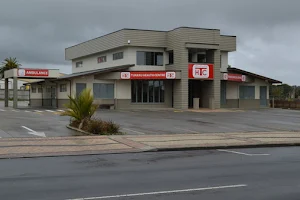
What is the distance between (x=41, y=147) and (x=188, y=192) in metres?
7.18

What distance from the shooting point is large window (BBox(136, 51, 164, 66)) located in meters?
40.0

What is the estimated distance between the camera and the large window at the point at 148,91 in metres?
40.2

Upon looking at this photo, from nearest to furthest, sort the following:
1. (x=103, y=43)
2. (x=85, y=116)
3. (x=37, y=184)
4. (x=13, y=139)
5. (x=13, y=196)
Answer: (x=13, y=196), (x=37, y=184), (x=13, y=139), (x=85, y=116), (x=103, y=43)

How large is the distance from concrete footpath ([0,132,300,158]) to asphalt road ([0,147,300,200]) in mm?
860

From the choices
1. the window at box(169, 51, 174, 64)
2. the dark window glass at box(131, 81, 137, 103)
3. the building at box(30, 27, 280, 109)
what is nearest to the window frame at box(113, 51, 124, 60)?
the building at box(30, 27, 280, 109)

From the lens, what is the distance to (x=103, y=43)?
4341 cm

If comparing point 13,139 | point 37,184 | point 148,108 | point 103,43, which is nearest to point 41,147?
point 13,139

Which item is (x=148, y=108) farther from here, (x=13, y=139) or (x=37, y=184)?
(x=37, y=184)

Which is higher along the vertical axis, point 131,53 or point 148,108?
point 131,53

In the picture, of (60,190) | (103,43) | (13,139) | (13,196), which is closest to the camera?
(13,196)

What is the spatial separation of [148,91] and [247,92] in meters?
12.7

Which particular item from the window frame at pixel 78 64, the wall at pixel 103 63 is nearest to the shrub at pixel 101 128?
the wall at pixel 103 63

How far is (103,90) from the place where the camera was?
38.7 metres

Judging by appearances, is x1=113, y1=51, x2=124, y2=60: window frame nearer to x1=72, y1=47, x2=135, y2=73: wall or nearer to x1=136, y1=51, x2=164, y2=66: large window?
x1=72, y1=47, x2=135, y2=73: wall
